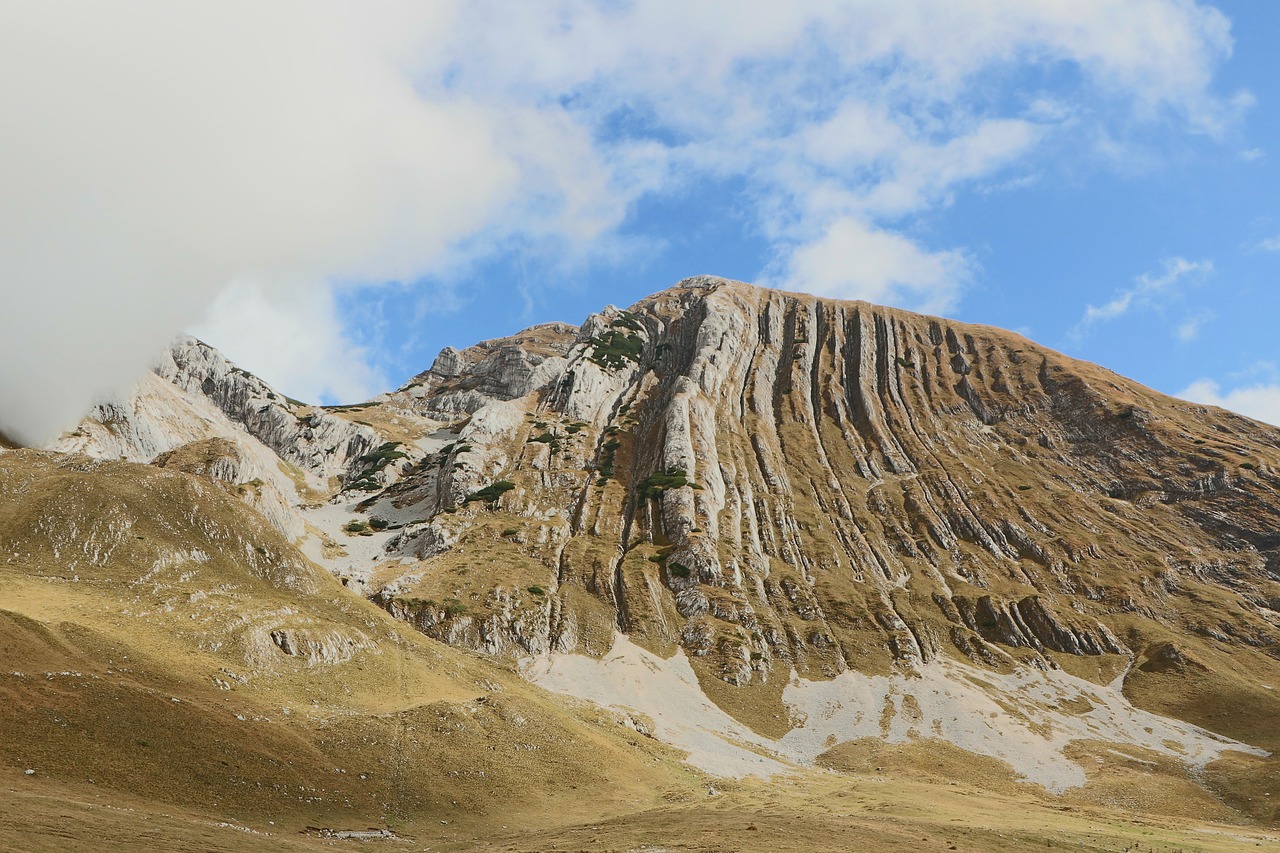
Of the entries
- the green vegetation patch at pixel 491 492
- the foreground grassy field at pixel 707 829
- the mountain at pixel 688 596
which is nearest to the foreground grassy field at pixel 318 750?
the foreground grassy field at pixel 707 829

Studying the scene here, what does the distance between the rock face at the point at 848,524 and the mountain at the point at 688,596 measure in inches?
28.3

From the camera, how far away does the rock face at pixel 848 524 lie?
371ft

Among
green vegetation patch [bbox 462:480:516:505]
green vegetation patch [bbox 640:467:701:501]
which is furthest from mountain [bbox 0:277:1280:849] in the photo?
green vegetation patch [bbox 640:467:701:501]

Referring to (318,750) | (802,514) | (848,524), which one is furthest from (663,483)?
(318,750)

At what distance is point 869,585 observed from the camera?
127750 mm

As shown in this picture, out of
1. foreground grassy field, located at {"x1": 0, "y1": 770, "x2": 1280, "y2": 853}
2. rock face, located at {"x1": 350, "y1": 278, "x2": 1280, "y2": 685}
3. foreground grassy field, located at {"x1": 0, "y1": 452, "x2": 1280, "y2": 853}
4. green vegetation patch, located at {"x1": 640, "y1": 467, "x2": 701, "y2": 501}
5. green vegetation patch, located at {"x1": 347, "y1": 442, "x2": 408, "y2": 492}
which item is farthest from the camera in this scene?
green vegetation patch, located at {"x1": 347, "y1": 442, "x2": 408, "y2": 492}

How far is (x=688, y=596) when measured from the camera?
398 ft

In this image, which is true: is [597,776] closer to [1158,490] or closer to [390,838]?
[390,838]

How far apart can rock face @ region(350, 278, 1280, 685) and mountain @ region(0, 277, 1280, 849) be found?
2.36 ft

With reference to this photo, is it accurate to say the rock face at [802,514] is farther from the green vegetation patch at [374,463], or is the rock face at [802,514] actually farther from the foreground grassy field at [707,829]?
the foreground grassy field at [707,829]

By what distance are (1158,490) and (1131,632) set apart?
49.8m

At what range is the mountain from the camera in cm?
5409

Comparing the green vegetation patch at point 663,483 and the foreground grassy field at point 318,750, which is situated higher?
the green vegetation patch at point 663,483

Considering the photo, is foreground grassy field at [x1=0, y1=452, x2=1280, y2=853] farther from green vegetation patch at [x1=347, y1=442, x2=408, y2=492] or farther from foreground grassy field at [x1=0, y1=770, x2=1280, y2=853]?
green vegetation patch at [x1=347, y1=442, x2=408, y2=492]
